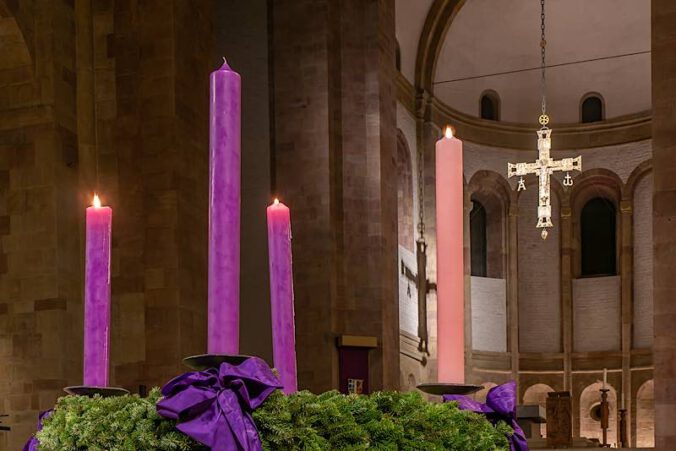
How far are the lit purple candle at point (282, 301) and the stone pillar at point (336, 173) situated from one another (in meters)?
12.3

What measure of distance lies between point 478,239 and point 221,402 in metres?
24.9

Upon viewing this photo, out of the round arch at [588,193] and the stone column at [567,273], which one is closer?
the stone column at [567,273]

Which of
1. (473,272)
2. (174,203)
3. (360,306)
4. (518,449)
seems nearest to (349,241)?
(360,306)

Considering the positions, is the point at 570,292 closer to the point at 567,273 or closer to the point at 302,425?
the point at 567,273

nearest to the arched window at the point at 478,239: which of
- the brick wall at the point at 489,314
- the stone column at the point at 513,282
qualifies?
the brick wall at the point at 489,314

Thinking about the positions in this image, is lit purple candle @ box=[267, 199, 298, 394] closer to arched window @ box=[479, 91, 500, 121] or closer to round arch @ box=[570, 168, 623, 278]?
arched window @ box=[479, 91, 500, 121]

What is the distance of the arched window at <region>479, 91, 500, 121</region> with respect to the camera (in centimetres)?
2584

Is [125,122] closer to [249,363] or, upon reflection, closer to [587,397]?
[249,363]

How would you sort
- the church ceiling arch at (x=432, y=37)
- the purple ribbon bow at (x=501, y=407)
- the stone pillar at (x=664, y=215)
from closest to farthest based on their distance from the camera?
the purple ribbon bow at (x=501, y=407)
the stone pillar at (x=664, y=215)
the church ceiling arch at (x=432, y=37)

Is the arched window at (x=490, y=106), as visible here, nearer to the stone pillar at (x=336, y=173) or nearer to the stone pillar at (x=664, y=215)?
the stone pillar at (x=336, y=173)

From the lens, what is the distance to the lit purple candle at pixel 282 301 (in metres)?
2.20

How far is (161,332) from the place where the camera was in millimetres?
11383

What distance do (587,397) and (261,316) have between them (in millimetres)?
12888

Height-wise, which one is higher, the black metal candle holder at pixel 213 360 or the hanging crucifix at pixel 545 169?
the hanging crucifix at pixel 545 169
